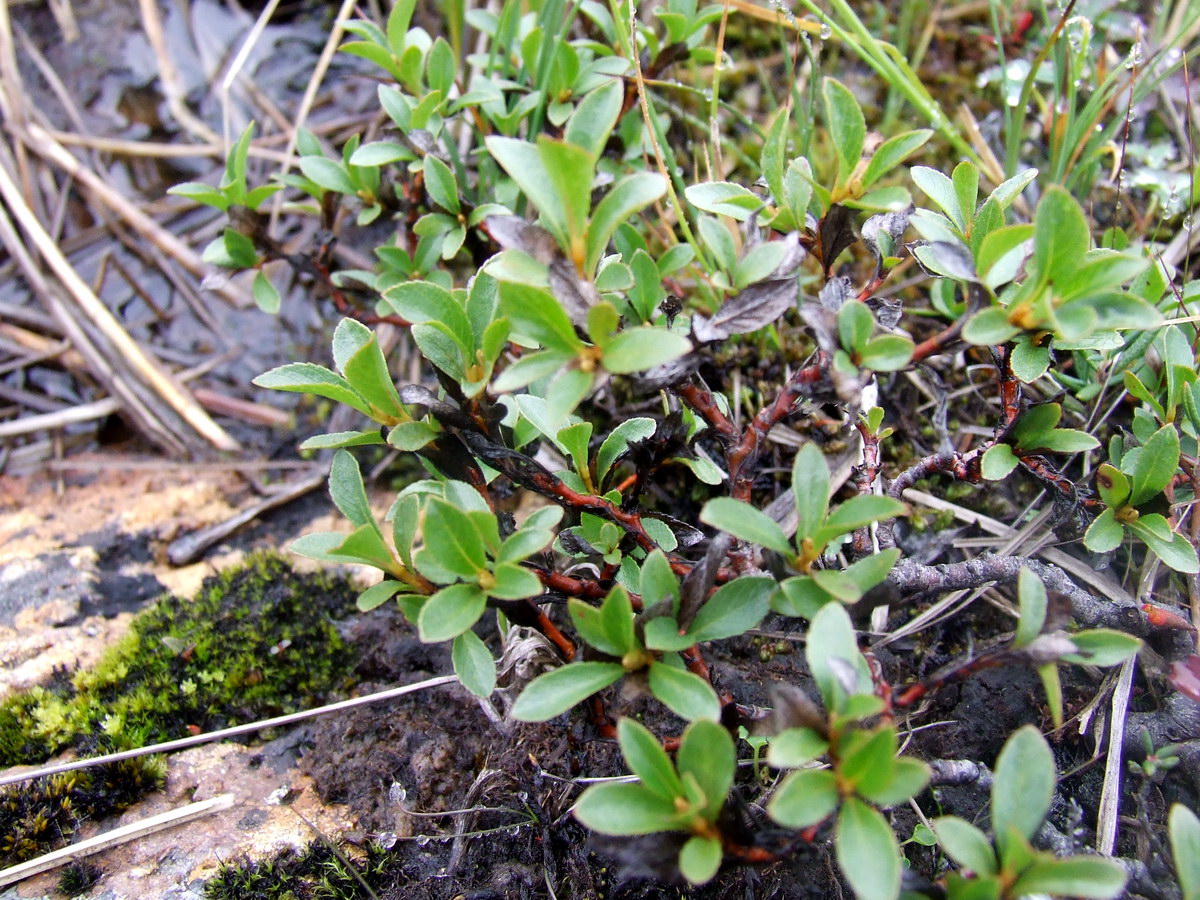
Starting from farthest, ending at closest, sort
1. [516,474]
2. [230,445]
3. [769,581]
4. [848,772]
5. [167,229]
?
[167,229], [230,445], [516,474], [769,581], [848,772]

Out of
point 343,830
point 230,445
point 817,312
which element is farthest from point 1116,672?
point 230,445

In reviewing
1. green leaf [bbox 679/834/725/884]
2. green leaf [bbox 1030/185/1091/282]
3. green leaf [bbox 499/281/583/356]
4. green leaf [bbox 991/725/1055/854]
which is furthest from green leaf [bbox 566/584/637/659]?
green leaf [bbox 1030/185/1091/282]

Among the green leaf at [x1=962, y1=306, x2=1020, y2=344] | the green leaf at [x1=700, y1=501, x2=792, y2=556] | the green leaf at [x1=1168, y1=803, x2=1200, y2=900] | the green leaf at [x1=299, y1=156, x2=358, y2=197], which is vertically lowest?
the green leaf at [x1=1168, y1=803, x2=1200, y2=900]

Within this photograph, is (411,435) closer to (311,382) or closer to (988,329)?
(311,382)

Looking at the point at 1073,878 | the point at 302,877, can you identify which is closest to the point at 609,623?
the point at 1073,878

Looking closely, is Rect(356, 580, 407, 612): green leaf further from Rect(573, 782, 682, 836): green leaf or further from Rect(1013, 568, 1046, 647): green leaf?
Rect(1013, 568, 1046, 647): green leaf

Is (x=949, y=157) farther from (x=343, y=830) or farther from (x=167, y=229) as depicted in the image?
(x=167, y=229)
